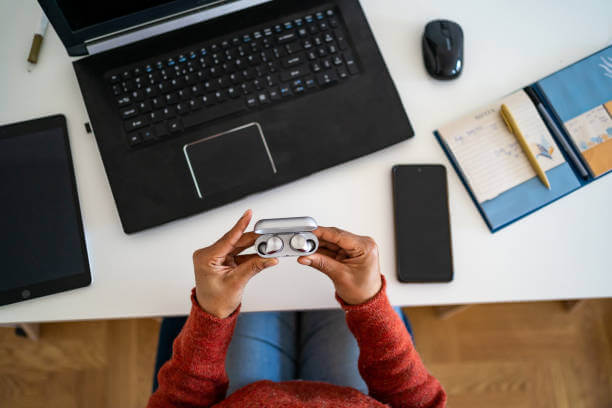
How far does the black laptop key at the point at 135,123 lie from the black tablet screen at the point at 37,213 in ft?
0.36

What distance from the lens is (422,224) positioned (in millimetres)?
667

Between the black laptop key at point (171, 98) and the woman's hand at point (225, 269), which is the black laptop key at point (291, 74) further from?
the woman's hand at point (225, 269)

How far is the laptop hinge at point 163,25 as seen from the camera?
2.24 ft

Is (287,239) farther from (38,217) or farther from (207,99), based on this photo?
(38,217)

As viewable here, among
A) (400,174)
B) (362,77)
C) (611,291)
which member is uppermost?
(362,77)

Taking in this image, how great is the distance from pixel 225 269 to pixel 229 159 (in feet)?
0.63

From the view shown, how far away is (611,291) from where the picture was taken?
2.19 feet

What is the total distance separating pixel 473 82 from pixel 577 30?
223 mm

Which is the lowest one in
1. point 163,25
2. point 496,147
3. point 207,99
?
point 496,147

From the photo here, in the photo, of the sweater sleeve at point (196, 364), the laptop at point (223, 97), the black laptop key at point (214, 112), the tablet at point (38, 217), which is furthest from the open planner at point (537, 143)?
the tablet at point (38, 217)

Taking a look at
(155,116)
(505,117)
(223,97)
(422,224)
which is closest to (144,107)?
(155,116)

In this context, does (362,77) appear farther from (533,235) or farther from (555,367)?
(555,367)

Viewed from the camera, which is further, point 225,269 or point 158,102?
point 158,102

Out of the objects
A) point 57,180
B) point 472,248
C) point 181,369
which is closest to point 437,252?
point 472,248
